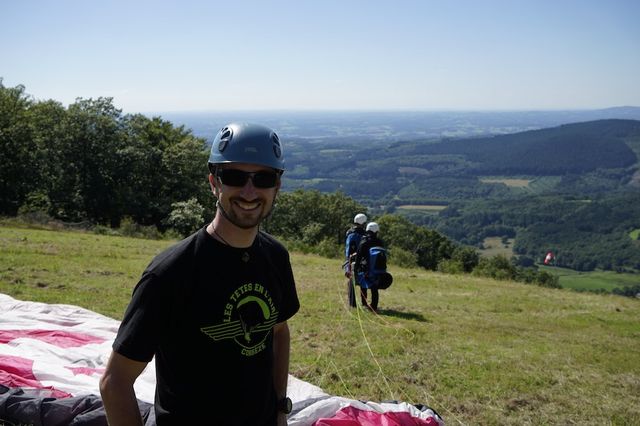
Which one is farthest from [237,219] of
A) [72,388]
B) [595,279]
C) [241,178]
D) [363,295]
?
[595,279]

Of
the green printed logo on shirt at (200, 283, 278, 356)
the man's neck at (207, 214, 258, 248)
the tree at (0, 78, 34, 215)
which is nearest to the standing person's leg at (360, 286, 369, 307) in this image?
the green printed logo on shirt at (200, 283, 278, 356)

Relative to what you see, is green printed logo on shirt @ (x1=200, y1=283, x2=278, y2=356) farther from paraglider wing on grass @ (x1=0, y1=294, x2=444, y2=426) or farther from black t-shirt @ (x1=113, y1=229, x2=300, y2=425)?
paraglider wing on grass @ (x1=0, y1=294, x2=444, y2=426)

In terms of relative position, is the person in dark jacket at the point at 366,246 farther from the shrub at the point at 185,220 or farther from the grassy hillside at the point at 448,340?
the shrub at the point at 185,220

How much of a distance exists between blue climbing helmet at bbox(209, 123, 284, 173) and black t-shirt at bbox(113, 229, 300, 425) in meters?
0.42

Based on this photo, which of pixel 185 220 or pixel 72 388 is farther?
pixel 185 220

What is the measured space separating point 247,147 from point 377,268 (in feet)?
26.9

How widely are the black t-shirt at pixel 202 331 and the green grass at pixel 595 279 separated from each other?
8241 cm

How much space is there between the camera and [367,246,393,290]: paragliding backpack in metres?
10.3

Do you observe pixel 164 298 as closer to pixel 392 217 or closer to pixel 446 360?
pixel 446 360

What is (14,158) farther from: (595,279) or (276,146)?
(595,279)

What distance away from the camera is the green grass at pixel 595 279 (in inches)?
3071

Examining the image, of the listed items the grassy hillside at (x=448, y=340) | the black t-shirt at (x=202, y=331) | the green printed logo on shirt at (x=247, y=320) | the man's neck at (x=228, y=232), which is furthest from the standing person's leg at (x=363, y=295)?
the man's neck at (x=228, y=232)

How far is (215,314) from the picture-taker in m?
2.34

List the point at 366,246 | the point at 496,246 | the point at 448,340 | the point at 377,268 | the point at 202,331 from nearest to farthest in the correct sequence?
the point at 202,331 → the point at 448,340 → the point at 377,268 → the point at 366,246 → the point at 496,246
